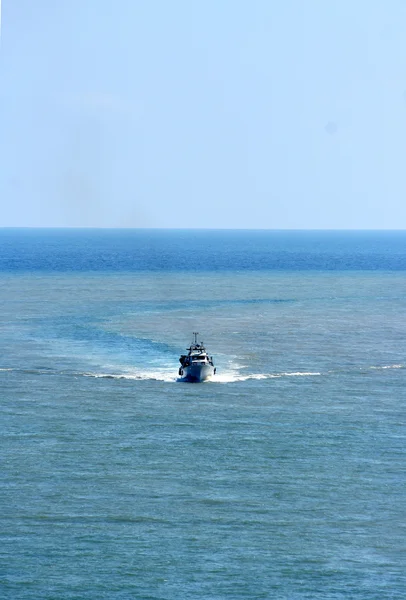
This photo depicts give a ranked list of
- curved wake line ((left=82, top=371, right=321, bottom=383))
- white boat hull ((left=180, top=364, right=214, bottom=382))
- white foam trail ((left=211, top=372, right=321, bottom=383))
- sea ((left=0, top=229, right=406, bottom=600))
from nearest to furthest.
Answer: sea ((left=0, top=229, right=406, bottom=600)), white boat hull ((left=180, top=364, right=214, bottom=382)), curved wake line ((left=82, top=371, right=321, bottom=383)), white foam trail ((left=211, top=372, right=321, bottom=383))

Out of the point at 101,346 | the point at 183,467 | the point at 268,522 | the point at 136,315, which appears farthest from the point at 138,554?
the point at 136,315

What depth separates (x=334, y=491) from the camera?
246 ft

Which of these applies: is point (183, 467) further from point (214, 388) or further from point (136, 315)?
point (136, 315)

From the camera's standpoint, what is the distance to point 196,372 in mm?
114250

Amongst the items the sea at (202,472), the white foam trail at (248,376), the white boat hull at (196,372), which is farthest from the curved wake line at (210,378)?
the white boat hull at (196,372)

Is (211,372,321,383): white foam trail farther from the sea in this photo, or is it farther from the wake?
the sea

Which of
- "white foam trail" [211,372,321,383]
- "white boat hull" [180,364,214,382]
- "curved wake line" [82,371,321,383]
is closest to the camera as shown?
"white boat hull" [180,364,214,382]

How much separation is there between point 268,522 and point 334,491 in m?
7.46

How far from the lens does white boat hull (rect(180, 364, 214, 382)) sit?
114 metres

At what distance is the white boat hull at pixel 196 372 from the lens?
114 metres

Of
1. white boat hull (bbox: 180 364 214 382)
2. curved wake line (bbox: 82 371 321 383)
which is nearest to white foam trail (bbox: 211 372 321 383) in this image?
curved wake line (bbox: 82 371 321 383)

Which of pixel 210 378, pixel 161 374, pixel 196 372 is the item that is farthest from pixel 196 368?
pixel 161 374

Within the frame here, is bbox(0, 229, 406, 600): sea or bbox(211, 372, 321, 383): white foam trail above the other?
bbox(211, 372, 321, 383): white foam trail

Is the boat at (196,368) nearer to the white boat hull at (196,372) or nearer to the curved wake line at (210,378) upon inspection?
the white boat hull at (196,372)
